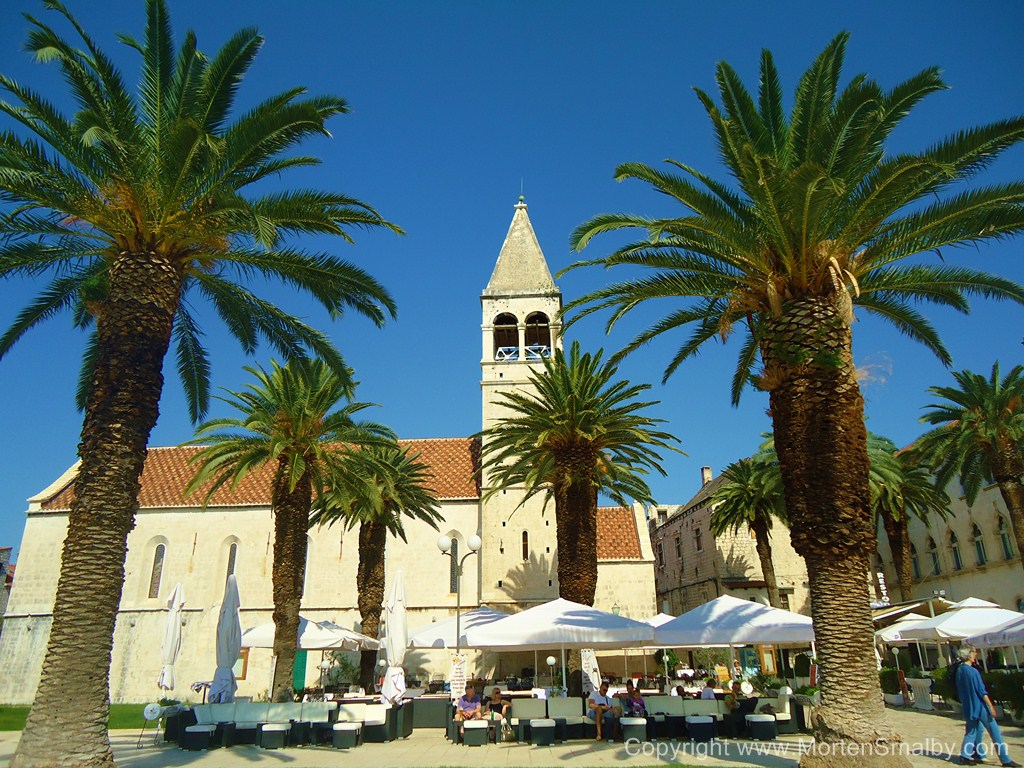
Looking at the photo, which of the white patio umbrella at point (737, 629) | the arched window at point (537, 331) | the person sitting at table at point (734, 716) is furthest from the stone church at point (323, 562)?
the person sitting at table at point (734, 716)

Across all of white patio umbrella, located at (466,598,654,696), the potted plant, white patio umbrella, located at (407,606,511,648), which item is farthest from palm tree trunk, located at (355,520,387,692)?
the potted plant

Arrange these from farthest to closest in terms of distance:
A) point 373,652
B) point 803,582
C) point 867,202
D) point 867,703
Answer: point 803,582 → point 373,652 → point 867,202 → point 867,703

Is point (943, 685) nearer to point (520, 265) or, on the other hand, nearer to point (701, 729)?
point (701, 729)

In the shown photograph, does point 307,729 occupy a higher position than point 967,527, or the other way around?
point 967,527

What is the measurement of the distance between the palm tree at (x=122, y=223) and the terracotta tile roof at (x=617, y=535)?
24013mm

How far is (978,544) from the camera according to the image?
34.3m

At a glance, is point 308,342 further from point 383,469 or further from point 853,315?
point 853,315

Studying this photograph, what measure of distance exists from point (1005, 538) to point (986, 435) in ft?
41.2

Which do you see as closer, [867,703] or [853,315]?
[867,703]

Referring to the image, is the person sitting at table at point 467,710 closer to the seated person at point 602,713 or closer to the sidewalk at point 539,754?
the sidewalk at point 539,754

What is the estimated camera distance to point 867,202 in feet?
34.2

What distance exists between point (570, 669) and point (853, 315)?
45.0 feet

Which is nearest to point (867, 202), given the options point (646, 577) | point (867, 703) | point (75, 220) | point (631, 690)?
point (867, 703)

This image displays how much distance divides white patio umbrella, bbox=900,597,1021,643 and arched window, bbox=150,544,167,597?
104 ft
